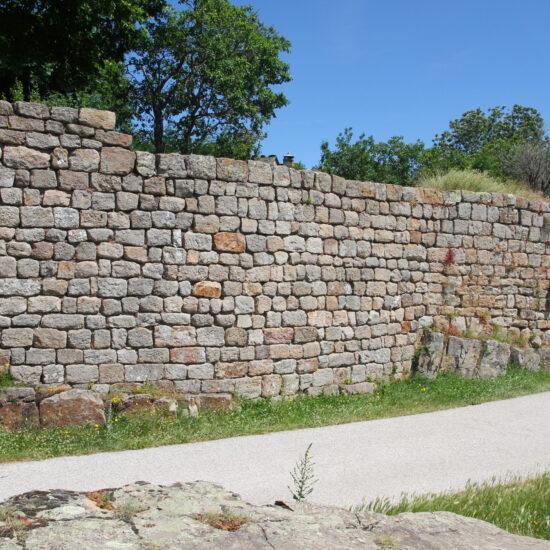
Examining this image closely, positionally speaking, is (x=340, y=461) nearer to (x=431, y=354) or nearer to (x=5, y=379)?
(x=5, y=379)

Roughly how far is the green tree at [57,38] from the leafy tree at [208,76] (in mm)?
7361

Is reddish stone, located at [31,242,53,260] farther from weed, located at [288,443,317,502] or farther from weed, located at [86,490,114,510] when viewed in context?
weed, located at [86,490,114,510]

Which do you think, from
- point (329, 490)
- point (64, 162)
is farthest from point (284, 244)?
point (329, 490)

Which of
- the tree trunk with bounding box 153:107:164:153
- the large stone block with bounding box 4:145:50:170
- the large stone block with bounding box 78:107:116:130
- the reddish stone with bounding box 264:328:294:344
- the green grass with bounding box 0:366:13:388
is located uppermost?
the tree trunk with bounding box 153:107:164:153

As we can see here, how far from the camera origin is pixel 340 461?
7457 millimetres

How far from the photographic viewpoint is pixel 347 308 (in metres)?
11.4

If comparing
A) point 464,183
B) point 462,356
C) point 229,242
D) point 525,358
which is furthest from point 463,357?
point 229,242

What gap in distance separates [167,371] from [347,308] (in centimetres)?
333

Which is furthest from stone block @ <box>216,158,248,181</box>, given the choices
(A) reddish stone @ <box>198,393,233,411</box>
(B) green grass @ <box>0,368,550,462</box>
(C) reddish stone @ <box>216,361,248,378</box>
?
(B) green grass @ <box>0,368,550,462</box>

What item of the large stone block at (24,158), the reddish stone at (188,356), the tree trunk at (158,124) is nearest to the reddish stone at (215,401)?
the reddish stone at (188,356)

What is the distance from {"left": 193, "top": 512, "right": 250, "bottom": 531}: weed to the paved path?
2494 mm

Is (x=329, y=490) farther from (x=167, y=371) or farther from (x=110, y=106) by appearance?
(x=110, y=106)

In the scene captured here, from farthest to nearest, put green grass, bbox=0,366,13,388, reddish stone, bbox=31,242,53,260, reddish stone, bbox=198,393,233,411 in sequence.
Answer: reddish stone, bbox=198,393,233,411 < reddish stone, bbox=31,242,53,260 < green grass, bbox=0,366,13,388

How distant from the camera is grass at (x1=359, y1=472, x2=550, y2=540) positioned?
5387 mm
